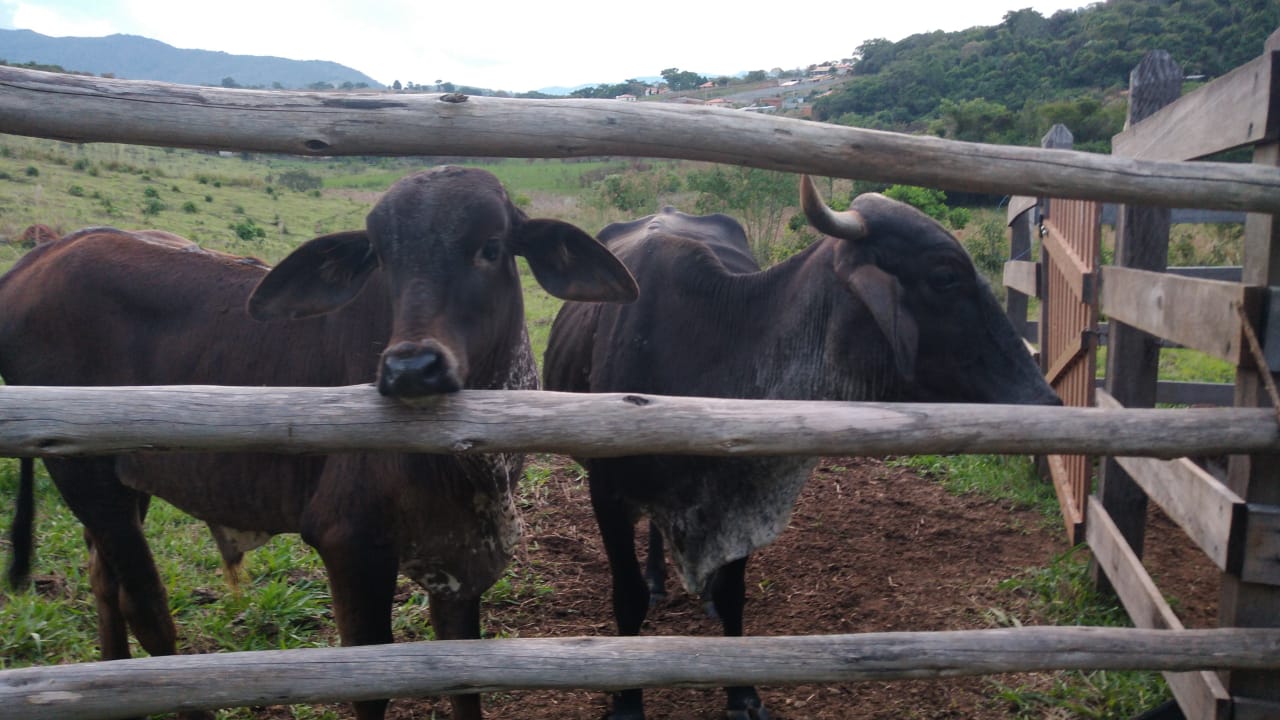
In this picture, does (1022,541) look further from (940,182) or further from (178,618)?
(178,618)

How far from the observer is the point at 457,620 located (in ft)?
11.1

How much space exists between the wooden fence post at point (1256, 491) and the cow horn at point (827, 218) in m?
1.25

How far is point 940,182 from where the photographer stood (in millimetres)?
2506

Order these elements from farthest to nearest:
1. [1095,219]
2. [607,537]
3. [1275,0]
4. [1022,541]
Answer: [1275,0] < [1022,541] < [1095,219] < [607,537]

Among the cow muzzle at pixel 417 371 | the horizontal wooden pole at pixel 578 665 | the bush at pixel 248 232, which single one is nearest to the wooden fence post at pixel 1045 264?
the horizontal wooden pole at pixel 578 665

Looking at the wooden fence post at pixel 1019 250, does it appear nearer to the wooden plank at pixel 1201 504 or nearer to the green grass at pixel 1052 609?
the green grass at pixel 1052 609

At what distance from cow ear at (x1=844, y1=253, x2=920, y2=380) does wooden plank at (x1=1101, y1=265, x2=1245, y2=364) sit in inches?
37.7

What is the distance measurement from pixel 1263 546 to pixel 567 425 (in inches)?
88.5

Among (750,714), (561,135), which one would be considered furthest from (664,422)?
(750,714)

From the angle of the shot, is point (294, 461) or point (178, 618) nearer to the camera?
point (294, 461)

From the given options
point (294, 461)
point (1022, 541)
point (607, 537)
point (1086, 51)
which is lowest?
point (1022, 541)

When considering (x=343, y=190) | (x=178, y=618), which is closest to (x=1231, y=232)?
(x=178, y=618)

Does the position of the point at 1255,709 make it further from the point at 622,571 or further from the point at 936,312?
the point at 622,571

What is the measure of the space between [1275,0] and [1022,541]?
3985cm
